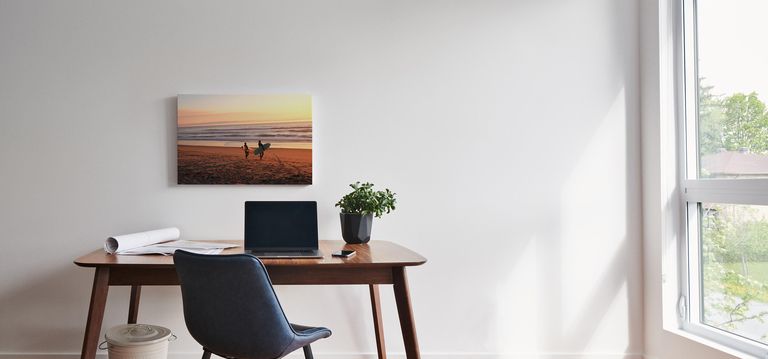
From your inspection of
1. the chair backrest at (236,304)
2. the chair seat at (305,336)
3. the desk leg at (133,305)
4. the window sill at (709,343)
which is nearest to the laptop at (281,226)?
the chair seat at (305,336)

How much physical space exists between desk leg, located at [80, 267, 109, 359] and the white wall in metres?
0.72

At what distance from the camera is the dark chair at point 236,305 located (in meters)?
1.90

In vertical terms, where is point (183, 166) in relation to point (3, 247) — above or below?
above

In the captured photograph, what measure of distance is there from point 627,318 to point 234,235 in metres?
2.06

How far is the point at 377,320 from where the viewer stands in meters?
2.81

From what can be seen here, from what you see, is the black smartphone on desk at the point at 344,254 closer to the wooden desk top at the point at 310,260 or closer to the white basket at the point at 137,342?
the wooden desk top at the point at 310,260

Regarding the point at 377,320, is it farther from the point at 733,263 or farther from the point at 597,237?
the point at 733,263

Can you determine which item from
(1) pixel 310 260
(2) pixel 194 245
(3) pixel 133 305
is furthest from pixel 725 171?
(3) pixel 133 305

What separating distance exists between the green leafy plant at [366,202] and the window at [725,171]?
144cm

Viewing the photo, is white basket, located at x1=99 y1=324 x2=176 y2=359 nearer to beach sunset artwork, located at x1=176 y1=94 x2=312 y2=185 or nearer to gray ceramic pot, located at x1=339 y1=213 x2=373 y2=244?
beach sunset artwork, located at x1=176 y1=94 x2=312 y2=185

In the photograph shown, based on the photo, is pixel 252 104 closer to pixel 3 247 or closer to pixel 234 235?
pixel 234 235

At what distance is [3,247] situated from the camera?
2.91m

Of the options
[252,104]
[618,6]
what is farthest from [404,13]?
[618,6]

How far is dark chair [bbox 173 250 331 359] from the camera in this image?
6.25 ft
